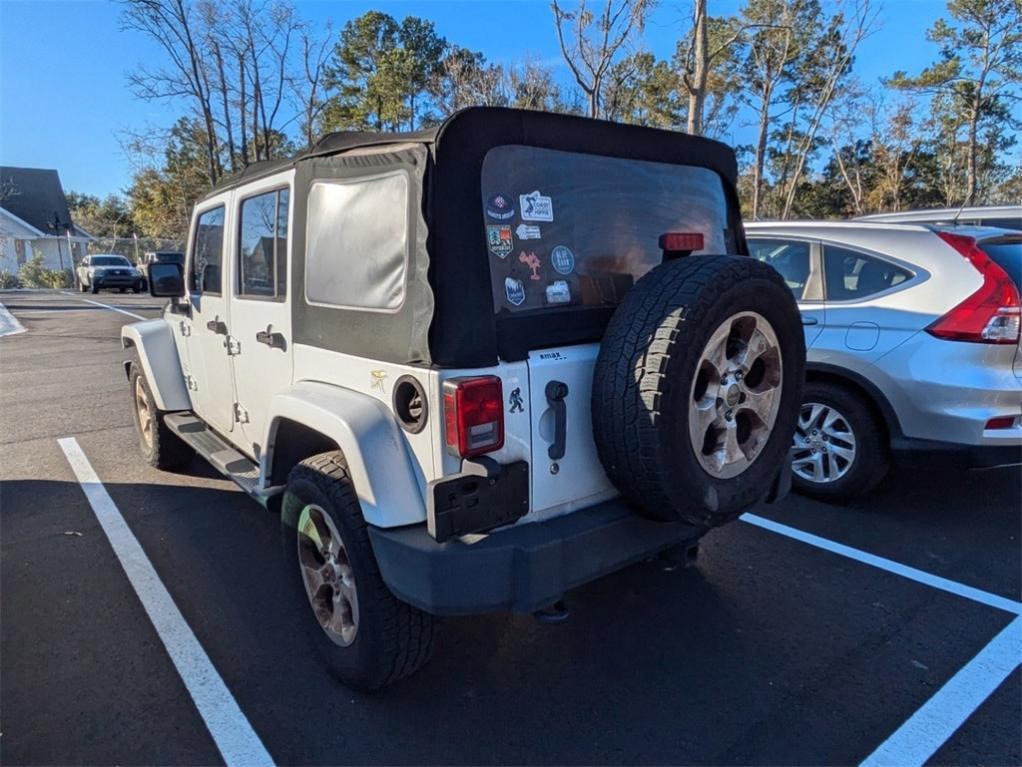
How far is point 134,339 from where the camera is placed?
463 cm

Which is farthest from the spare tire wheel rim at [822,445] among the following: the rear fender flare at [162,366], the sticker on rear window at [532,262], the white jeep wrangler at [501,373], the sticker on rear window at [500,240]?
the rear fender flare at [162,366]

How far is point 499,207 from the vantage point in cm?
216

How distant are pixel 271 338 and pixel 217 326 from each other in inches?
34.4

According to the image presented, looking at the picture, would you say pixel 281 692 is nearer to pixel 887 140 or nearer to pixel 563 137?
pixel 563 137

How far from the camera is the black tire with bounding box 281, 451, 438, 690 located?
221 cm

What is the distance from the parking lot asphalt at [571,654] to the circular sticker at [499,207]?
6.14 feet

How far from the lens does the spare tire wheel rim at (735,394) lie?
2217 mm

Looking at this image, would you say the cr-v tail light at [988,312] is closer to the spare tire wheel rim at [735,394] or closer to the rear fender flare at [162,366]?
the spare tire wheel rim at [735,394]

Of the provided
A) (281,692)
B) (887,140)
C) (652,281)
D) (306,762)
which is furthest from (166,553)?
(887,140)

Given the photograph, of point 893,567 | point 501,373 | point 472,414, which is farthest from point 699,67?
point 472,414

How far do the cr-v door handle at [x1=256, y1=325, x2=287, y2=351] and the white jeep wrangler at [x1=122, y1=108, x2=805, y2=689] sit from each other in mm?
55

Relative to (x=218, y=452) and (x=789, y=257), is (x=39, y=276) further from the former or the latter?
(x=789, y=257)

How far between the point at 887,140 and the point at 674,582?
1429 inches

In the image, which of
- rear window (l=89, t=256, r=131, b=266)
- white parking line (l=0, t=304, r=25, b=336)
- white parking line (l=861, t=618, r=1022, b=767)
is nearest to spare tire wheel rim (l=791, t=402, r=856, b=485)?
white parking line (l=861, t=618, r=1022, b=767)
